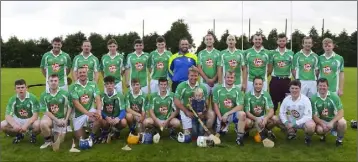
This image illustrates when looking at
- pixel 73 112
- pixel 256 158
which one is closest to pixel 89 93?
pixel 73 112

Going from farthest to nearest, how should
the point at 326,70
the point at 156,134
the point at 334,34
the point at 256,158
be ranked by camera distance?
the point at 334,34 < the point at 326,70 < the point at 156,134 < the point at 256,158

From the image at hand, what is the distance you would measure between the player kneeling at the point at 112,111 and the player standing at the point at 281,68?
3237 mm

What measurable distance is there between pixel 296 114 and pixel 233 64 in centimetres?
167

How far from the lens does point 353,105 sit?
12344 millimetres

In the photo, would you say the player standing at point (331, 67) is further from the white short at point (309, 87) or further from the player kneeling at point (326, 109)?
the player kneeling at point (326, 109)

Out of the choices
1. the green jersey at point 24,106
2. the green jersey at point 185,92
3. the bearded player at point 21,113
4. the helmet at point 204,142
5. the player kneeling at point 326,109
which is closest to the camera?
the helmet at point 204,142

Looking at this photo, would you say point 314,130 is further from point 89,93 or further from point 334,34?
point 334,34

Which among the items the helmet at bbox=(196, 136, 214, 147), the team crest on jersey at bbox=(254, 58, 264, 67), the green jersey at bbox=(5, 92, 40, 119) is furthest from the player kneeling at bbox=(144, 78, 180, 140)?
the green jersey at bbox=(5, 92, 40, 119)

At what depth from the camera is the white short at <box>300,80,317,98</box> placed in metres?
7.70

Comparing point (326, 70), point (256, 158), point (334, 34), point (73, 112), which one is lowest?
point (256, 158)

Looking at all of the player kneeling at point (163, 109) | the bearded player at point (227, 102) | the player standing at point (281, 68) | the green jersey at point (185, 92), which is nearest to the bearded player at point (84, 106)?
the player kneeling at point (163, 109)

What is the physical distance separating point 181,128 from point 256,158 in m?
2.32

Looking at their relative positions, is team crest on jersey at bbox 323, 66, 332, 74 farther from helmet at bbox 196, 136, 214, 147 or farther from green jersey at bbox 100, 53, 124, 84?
green jersey at bbox 100, 53, 124, 84

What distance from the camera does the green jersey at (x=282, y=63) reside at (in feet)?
25.7
